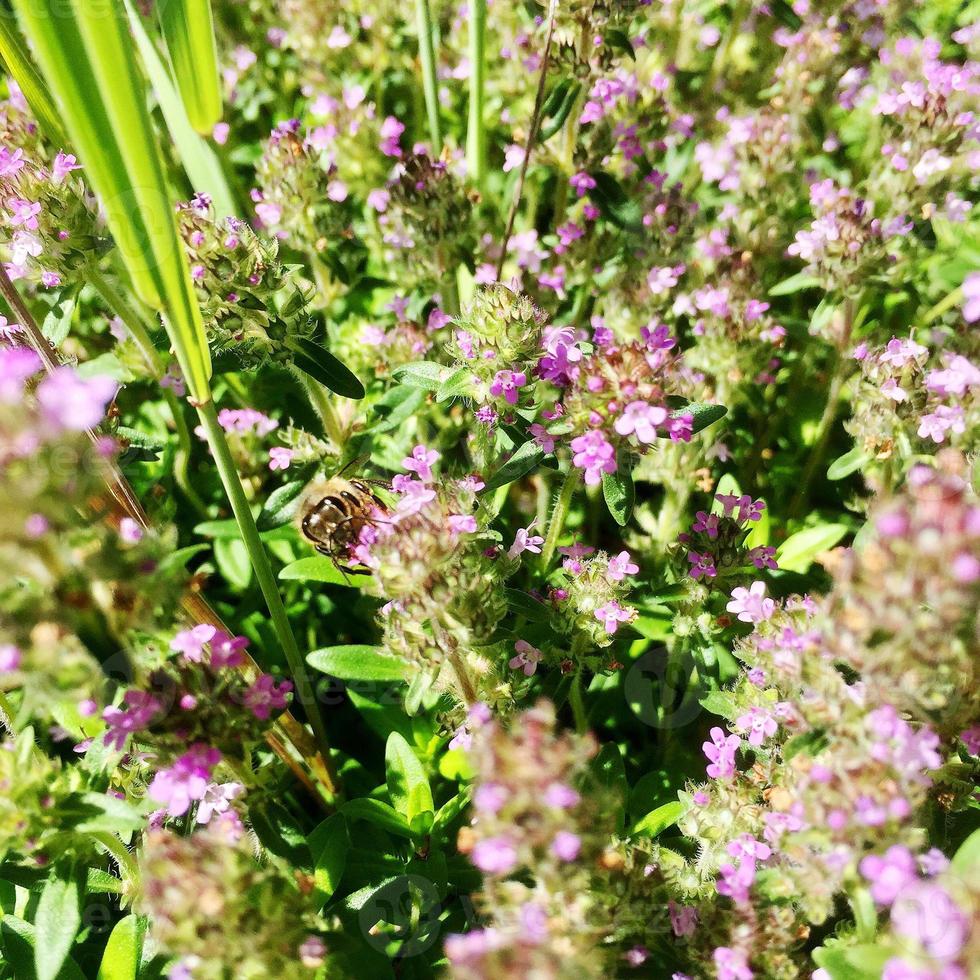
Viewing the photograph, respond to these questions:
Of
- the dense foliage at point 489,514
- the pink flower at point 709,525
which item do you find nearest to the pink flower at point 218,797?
the dense foliage at point 489,514

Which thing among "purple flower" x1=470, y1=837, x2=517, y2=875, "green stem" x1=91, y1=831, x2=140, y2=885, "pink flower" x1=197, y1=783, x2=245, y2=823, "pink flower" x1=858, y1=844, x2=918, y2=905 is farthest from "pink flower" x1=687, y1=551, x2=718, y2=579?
"green stem" x1=91, y1=831, x2=140, y2=885

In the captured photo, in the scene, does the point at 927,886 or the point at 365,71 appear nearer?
the point at 927,886

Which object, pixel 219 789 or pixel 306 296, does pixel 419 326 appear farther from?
pixel 219 789

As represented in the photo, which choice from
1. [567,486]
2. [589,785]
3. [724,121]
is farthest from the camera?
[724,121]

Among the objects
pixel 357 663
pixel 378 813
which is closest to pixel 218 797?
pixel 378 813

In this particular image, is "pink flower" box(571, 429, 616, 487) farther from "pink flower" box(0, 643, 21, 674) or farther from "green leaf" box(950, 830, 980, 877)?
"pink flower" box(0, 643, 21, 674)

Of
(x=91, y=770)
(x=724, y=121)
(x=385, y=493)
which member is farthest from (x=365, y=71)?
(x=91, y=770)
